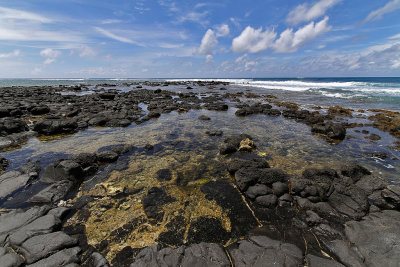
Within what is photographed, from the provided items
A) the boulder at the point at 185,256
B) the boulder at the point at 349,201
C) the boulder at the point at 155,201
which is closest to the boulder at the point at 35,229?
the boulder at the point at 155,201

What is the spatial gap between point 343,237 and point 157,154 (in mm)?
9241

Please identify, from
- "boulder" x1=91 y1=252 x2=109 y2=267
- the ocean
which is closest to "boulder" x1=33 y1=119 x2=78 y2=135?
A: "boulder" x1=91 y1=252 x2=109 y2=267

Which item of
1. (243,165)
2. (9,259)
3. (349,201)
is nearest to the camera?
(9,259)

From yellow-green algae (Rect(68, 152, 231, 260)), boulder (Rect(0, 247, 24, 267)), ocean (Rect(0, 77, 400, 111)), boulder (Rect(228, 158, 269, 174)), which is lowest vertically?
yellow-green algae (Rect(68, 152, 231, 260))

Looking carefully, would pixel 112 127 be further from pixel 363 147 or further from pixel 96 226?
pixel 363 147

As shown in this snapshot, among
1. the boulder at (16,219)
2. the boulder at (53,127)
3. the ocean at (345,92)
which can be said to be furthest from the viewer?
the ocean at (345,92)

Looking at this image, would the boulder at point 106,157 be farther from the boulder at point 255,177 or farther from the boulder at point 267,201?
the boulder at point 267,201

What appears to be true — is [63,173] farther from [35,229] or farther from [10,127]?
[10,127]

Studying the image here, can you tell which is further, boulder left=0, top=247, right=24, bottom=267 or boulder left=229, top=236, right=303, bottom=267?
boulder left=229, top=236, right=303, bottom=267

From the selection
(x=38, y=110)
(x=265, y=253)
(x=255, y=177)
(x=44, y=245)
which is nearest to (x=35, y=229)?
(x=44, y=245)

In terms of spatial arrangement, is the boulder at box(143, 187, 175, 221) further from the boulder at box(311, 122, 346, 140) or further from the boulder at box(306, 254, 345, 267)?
the boulder at box(311, 122, 346, 140)

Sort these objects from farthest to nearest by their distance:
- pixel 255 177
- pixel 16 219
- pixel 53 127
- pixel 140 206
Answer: pixel 53 127
pixel 255 177
pixel 140 206
pixel 16 219

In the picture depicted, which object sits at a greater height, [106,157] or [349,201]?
[106,157]

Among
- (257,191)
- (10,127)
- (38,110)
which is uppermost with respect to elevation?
(38,110)
